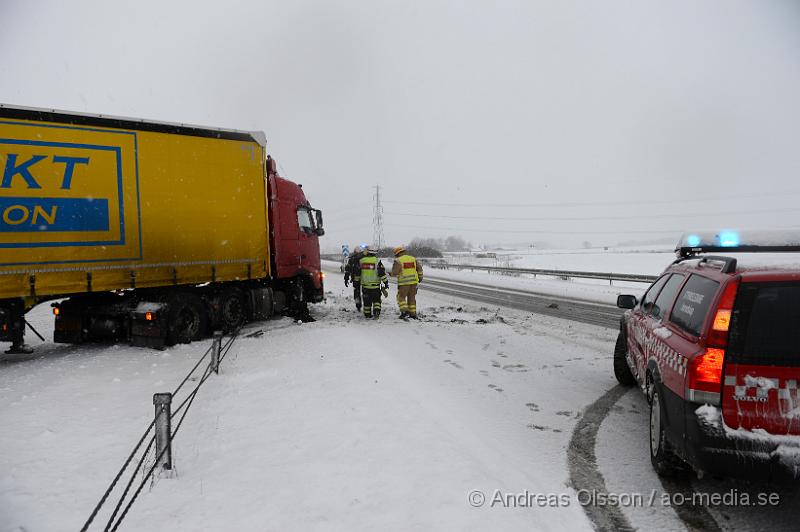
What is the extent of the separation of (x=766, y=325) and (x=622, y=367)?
10.3 feet

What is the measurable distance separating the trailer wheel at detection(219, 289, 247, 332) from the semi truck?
31mm

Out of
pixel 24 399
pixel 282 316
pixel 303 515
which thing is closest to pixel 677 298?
pixel 303 515

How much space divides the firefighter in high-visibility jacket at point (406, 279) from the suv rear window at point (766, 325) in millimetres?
8202

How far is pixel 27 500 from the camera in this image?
338cm

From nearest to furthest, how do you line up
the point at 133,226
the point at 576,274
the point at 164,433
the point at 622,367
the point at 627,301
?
the point at 164,433
the point at 627,301
the point at 622,367
the point at 133,226
the point at 576,274

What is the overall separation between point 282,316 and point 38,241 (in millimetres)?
6298

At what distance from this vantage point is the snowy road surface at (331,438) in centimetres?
309

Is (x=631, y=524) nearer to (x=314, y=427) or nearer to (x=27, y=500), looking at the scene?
(x=314, y=427)

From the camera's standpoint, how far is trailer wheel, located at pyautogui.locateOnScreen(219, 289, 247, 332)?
988 cm

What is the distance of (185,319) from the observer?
9055 millimetres

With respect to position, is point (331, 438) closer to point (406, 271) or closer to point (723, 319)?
point (723, 319)

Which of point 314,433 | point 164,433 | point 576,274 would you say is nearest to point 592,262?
point 576,274

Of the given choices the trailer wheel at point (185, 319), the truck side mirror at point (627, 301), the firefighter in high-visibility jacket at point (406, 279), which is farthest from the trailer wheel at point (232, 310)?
the truck side mirror at point (627, 301)

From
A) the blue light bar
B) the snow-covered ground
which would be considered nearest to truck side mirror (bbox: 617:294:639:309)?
the blue light bar
